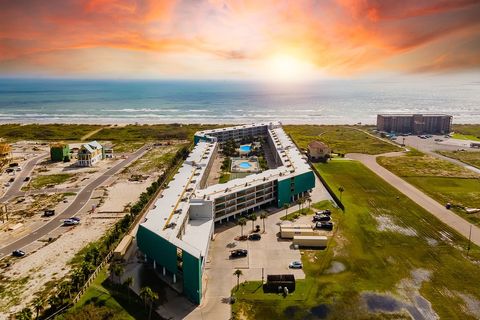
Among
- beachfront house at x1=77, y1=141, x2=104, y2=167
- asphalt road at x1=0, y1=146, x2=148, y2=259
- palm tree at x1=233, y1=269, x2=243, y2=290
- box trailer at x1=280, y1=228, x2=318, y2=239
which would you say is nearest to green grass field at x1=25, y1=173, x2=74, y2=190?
asphalt road at x1=0, y1=146, x2=148, y2=259

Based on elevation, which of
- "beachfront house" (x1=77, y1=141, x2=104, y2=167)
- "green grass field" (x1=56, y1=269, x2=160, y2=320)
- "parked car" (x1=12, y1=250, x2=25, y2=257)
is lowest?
"green grass field" (x1=56, y1=269, x2=160, y2=320)

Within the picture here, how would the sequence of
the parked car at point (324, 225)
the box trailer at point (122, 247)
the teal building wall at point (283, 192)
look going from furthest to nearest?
the teal building wall at point (283, 192), the parked car at point (324, 225), the box trailer at point (122, 247)

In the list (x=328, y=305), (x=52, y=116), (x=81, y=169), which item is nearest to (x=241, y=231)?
(x=328, y=305)

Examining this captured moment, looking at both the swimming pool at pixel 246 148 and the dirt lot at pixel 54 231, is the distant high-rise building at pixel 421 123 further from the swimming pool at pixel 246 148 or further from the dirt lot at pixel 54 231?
the dirt lot at pixel 54 231

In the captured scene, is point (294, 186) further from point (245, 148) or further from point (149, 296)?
point (245, 148)

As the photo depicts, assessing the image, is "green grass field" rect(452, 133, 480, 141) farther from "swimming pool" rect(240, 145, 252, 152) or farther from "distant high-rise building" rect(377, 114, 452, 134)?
"swimming pool" rect(240, 145, 252, 152)

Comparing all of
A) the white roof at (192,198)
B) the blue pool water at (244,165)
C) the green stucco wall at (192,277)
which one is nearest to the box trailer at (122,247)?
the white roof at (192,198)
